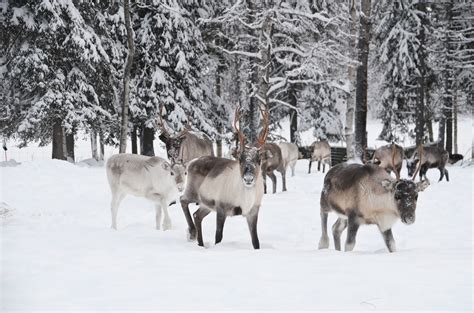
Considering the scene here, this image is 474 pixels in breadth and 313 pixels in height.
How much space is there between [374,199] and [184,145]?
8.14 m

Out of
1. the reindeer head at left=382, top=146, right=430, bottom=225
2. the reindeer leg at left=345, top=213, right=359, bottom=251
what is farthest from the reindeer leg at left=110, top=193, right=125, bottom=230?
the reindeer head at left=382, top=146, right=430, bottom=225

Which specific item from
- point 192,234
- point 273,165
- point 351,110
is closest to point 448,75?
point 351,110

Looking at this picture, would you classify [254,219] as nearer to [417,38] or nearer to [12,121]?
[12,121]

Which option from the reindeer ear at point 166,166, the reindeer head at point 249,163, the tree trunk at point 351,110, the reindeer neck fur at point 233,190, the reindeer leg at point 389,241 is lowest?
the reindeer leg at point 389,241

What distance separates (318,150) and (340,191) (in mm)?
16481

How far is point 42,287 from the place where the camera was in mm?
3992

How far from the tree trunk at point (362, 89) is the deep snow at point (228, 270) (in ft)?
17.8

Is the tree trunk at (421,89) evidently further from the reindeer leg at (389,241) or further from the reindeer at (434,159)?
the reindeer leg at (389,241)

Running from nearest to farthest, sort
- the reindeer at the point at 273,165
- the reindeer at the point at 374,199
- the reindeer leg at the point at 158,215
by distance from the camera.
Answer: the reindeer at the point at 374,199 < the reindeer leg at the point at 158,215 < the reindeer at the point at 273,165

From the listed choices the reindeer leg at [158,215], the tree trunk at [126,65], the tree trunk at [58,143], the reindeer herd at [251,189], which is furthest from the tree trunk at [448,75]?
the reindeer leg at [158,215]

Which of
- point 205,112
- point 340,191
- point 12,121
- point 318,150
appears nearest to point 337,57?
point 318,150

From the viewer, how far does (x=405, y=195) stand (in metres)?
6.34

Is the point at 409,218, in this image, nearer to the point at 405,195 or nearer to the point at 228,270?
the point at 405,195

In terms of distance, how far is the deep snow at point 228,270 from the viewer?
3664 millimetres
